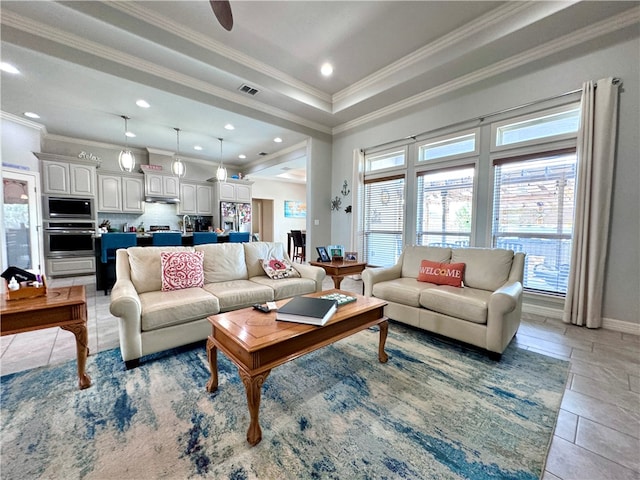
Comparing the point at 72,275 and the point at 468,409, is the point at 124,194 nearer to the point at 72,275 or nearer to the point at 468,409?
the point at 72,275

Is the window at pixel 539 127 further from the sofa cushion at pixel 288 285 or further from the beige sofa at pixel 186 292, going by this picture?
the sofa cushion at pixel 288 285

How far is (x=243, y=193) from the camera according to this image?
7.63 metres

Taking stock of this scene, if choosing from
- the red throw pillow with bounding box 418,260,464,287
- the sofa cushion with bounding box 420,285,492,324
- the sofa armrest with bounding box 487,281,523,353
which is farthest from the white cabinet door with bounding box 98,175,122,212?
the sofa armrest with bounding box 487,281,523,353

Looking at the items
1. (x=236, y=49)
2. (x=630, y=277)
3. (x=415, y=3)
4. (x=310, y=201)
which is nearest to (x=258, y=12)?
(x=236, y=49)

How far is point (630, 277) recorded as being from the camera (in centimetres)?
266

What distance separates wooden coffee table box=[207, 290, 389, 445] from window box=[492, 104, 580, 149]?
302cm

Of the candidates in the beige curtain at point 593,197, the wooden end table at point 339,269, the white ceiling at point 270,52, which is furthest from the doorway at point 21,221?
the beige curtain at point 593,197

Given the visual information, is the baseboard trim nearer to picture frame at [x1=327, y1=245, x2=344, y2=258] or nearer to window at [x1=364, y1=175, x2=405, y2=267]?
window at [x1=364, y1=175, x2=405, y2=267]

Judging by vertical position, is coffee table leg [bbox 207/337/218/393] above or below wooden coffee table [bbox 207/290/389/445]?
below

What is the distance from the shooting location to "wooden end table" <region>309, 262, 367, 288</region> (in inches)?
128

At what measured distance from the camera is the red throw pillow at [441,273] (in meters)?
2.79

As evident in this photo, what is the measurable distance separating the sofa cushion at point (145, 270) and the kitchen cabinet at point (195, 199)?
15.3 ft

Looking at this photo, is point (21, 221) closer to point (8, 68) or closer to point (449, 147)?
point (8, 68)

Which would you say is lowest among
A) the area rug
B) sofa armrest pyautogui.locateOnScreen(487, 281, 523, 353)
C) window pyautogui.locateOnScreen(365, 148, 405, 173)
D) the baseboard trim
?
the area rug
